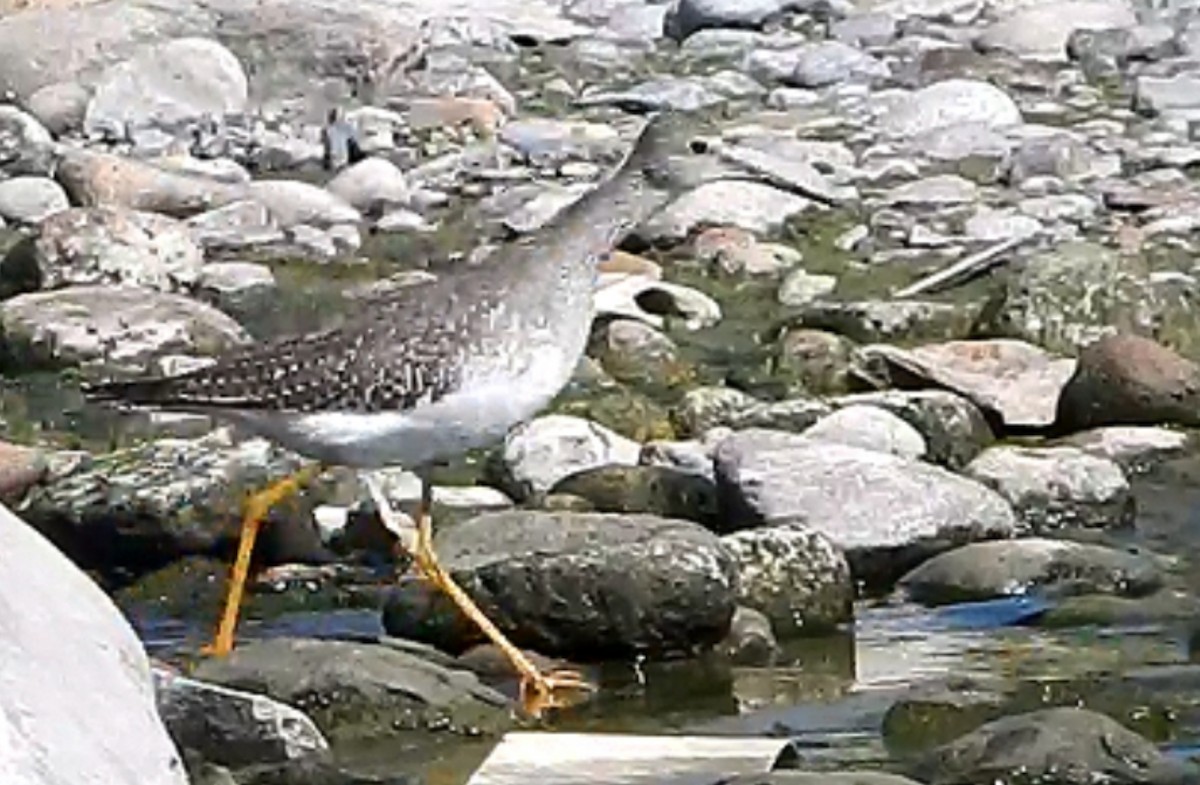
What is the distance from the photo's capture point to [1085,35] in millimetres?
17344

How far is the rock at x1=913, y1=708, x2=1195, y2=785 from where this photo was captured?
6.58 metres

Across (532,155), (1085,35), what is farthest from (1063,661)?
(1085,35)

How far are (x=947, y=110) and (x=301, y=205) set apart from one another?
3515 millimetres

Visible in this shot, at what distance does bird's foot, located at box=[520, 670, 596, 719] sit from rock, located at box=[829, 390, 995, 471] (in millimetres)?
2405

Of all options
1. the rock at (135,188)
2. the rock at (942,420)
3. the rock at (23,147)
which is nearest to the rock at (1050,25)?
the rock at (135,188)

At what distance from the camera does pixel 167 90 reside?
15.7 m

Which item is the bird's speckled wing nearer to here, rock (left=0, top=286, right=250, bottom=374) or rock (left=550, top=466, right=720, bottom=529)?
rock (left=550, top=466, right=720, bottom=529)

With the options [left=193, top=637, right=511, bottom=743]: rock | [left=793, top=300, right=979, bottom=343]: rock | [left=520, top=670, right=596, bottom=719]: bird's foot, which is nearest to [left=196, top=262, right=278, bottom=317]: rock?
[left=793, top=300, right=979, bottom=343]: rock

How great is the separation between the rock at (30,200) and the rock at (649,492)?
4.72m

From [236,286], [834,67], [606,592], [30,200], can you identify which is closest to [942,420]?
[606,592]

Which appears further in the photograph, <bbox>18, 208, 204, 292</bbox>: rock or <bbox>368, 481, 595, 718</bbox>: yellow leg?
<bbox>18, 208, 204, 292</bbox>: rock

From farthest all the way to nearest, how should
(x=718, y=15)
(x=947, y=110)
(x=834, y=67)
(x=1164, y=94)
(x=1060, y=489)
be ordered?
1. (x=718, y=15)
2. (x=834, y=67)
3. (x=1164, y=94)
4. (x=947, y=110)
5. (x=1060, y=489)

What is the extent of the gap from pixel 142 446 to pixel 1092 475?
293 centimetres

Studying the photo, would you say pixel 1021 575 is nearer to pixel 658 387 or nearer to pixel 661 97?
pixel 658 387
